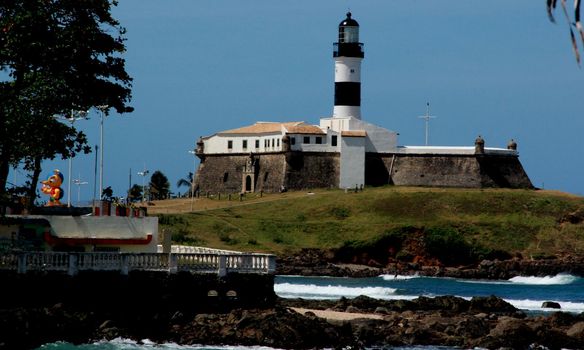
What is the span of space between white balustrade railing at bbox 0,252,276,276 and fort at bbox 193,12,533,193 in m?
93.1

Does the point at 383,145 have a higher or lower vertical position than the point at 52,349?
higher

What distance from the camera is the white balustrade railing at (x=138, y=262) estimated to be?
1784 inches

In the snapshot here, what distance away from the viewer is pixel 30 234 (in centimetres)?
4950

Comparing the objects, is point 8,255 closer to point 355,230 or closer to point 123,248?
point 123,248

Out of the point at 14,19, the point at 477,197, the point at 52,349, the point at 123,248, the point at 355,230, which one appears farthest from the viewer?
the point at 477,197

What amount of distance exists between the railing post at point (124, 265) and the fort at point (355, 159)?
311ft

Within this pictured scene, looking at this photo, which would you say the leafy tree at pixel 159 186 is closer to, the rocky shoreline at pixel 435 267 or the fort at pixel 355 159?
the fort at pixel 355 159

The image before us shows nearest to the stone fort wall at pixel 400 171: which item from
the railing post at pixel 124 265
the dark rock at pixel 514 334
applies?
the dark rock at pixel 514 334

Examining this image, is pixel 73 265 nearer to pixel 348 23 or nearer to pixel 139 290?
pixel 139 290

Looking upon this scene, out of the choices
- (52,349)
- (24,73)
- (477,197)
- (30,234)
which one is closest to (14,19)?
(24,73)

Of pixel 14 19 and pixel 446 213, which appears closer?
pixel 14 19

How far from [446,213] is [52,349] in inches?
3622

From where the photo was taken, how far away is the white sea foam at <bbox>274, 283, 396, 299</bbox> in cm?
8312

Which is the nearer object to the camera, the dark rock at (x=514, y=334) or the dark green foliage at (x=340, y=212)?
the dark rock at (x=514, y=334)
